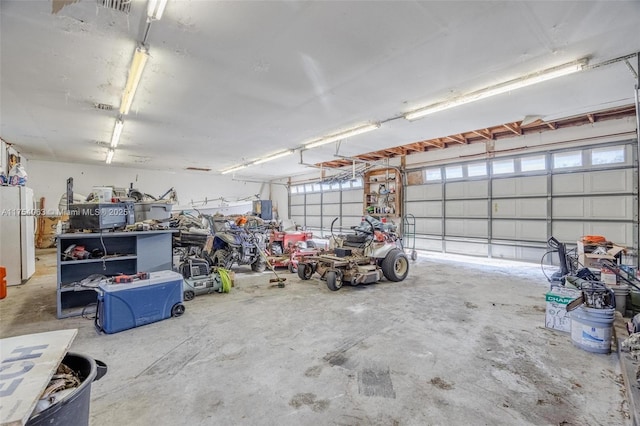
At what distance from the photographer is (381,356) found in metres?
2.68

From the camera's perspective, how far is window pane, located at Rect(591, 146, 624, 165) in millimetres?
6261

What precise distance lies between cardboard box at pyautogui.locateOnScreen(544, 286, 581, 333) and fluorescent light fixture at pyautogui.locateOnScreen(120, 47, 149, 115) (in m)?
5.67

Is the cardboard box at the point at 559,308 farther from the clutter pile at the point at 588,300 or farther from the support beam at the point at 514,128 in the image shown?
the support beam at the point at 514,128

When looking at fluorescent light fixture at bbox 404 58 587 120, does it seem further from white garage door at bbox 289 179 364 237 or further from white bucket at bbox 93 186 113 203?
white garage door at bbox 289 179 364 237

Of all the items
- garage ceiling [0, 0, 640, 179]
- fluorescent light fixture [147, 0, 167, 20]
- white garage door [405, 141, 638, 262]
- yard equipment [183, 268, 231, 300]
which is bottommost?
yard equipment [183, 268, 231, 300]

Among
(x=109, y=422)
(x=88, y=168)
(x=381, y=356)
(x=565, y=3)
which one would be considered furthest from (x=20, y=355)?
(x=88, y=168)

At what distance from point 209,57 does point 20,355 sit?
3.52 m

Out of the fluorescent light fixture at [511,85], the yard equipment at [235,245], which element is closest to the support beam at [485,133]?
the fluorescent light fixture at [511,85]

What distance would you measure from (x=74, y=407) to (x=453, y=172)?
10017 mm

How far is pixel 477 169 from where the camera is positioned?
8.67 m

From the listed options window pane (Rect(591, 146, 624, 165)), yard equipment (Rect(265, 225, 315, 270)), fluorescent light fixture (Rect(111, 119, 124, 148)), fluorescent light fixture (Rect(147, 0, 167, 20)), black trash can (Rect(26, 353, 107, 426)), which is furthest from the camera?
yard equipment (Rect(265, 225, 315, 270))

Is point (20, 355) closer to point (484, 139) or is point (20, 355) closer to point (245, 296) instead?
point (245, 296)

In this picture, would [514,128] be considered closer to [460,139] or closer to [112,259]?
[460,139]

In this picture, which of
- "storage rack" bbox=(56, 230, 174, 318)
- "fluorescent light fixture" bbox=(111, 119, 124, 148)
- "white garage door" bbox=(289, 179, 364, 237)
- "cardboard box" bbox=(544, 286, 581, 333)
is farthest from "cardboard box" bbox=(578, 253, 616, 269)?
"fluorescent light fixture" bbox=(111, 119, 124, 148)
